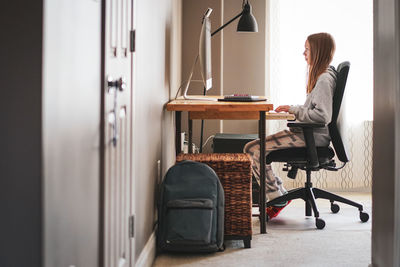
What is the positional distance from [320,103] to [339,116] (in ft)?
0.84

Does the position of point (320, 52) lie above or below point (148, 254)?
above

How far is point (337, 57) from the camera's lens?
197 inches

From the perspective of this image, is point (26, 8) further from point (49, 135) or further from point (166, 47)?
point (166, 47)

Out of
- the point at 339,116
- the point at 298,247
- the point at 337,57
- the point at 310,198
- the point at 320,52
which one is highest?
the point at 337,57

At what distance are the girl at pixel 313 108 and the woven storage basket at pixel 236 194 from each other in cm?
69

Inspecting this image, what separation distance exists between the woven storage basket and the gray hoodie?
0.69 metres

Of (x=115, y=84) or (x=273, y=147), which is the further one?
(x=273, y=147)

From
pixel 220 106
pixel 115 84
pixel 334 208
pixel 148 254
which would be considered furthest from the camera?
pixel 334 208

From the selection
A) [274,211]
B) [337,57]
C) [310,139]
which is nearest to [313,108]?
[310,139]

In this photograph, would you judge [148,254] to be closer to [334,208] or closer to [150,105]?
[150,105]

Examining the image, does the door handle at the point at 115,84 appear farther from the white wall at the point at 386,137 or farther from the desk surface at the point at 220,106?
the desk surface at the point at 220,106

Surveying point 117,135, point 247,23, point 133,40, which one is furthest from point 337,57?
point 117,135

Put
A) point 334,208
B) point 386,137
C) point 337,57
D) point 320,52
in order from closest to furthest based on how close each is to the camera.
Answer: point 386,137, point 320,52, point 334,208, point 337,57

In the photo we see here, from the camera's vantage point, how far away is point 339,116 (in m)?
3.70
